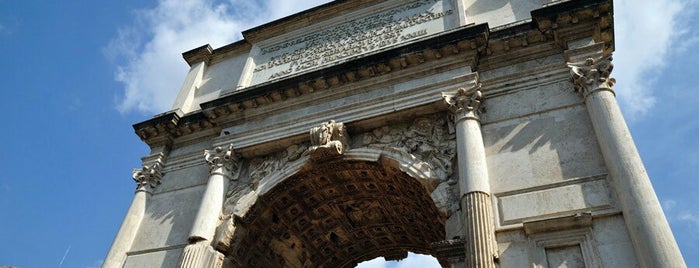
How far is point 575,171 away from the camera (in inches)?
336

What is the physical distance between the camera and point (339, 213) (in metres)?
12.8

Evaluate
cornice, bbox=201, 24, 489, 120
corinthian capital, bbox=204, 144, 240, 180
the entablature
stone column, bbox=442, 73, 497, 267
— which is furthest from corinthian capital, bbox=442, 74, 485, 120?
corinthian capital, bbox=204, 144, 240, 180

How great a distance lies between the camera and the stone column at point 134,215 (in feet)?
37.8

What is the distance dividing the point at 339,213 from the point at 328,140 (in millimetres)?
2513

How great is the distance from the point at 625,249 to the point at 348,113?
6042 millimetres

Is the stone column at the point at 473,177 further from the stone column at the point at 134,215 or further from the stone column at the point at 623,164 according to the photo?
the stone column at the point at 134,215

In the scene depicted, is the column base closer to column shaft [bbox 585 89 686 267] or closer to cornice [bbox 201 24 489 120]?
column shaft [bbox 585 89 686 267]

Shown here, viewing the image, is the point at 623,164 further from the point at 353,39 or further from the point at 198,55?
the point at 198,55

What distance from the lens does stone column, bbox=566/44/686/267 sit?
6832mm

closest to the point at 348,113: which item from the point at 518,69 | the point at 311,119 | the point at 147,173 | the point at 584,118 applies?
the point at 311,119

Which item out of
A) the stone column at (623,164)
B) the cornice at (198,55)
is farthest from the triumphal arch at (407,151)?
the cornice at (198,55)

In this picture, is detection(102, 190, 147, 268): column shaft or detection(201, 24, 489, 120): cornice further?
detection(102, 190, 147, 268): column shaft

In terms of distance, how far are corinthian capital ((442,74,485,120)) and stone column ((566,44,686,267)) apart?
174cm

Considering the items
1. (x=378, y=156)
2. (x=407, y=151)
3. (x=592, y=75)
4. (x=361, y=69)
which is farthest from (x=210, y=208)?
(x=592, y=75)
